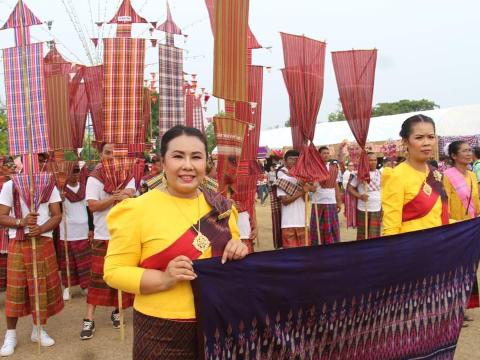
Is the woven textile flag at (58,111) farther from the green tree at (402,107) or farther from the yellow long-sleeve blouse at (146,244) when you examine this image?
the green tree at (402,107)

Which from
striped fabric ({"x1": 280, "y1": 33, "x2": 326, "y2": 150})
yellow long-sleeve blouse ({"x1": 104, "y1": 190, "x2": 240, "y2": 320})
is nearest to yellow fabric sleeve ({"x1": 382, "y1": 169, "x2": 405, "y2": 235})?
yellow long-sleeve blouse ({"x1": 104, "y1": 190, "x2": 240, "y2": 320})

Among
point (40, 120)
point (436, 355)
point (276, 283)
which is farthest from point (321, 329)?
point (40, 120)

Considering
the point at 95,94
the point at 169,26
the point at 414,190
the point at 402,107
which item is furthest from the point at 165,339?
the point at 402,107

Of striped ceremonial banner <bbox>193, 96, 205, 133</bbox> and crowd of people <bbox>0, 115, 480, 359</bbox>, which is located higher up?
striped ceremonial banner <bbox>193, 96, 205, 133</bbox>

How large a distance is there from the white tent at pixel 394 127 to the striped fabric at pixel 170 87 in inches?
449

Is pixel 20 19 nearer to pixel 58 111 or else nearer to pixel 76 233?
pixel 58 111

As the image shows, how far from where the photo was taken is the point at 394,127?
18.2 m

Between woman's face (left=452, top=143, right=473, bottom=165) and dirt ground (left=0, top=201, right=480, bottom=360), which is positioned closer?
dirt ground (left=0, top=201, right=480, bottom=360)

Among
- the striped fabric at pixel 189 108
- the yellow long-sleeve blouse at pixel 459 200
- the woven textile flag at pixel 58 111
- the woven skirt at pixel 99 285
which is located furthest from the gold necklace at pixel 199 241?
the striped fabric at pixel 189 108

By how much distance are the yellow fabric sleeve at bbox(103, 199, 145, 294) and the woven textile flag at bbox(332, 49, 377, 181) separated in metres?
4.15

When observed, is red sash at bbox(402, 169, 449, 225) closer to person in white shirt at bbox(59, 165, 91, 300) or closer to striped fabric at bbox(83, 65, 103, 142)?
person in white shirt at bbox(59, 165, 91, 300)

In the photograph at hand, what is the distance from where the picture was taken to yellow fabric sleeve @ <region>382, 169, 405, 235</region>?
3086 millimetres

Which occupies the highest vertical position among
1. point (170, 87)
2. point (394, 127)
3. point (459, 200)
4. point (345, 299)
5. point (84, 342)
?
point (170, 87)

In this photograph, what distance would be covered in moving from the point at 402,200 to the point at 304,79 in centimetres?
229
